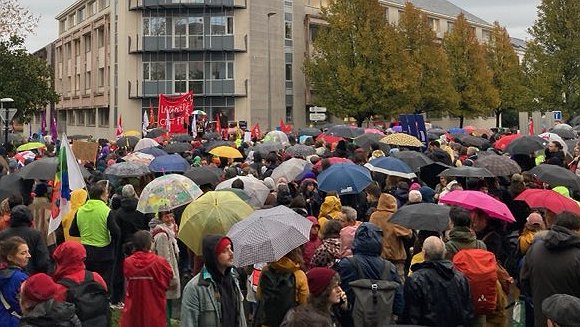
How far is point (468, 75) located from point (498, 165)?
53.5 m

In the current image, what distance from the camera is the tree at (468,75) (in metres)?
63.9

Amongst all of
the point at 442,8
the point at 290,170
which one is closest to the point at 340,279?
→ the point at 290,170

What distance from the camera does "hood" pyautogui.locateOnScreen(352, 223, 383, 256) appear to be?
7.02 metres

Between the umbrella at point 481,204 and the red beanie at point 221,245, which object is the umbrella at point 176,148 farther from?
the red beanie at point 221,245

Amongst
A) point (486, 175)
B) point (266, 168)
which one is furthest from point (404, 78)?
point (486, 175)

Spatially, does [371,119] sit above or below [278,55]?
below

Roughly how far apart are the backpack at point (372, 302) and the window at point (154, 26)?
162 ft

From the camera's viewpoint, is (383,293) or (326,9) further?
(326,9)

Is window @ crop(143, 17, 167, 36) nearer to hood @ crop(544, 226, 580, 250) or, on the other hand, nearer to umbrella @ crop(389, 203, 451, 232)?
umbrella @ crop(389, 203, 451, 232)

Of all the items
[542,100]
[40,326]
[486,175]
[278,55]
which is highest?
[278,55]

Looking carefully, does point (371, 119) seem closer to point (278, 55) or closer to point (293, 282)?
point (278, 55)

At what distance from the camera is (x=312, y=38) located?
2330 inches

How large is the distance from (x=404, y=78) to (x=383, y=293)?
48.0 metres

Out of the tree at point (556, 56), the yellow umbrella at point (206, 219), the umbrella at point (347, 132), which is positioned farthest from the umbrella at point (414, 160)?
the tree at point (556, 56)
